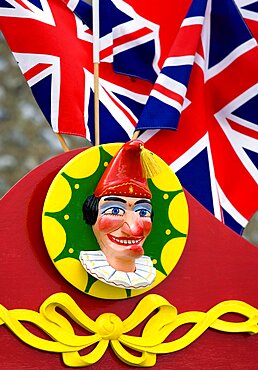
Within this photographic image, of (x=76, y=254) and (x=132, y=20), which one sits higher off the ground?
(x=132, y=20)

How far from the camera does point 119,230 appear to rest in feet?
8.84

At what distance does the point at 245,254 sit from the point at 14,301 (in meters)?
0.72

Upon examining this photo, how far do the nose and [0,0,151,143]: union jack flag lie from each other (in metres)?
0.54

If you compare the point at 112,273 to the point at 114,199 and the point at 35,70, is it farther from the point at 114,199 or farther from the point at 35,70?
the point at 35,70

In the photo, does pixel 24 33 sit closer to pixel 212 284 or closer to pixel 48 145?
pixel 212 284

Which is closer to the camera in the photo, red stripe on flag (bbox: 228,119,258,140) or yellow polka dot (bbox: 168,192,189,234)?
yellow polka dot (bbox: 168,192,189,234)

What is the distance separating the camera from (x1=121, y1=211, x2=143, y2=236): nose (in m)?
2.68

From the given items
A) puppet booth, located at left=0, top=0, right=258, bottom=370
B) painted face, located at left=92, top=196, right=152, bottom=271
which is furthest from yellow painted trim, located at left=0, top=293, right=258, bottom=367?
painted face, located at left=92, top=196, right=152, bottom=271

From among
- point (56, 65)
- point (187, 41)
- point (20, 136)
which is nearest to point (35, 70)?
point (56, 65)

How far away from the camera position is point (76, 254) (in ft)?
8.75

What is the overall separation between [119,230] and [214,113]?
87 centimetres

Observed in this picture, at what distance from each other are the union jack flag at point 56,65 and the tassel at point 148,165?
0.53 meters

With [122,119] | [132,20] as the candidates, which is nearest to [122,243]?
[122,119]

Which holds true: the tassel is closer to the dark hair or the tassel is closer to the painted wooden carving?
the painted wooden carving
